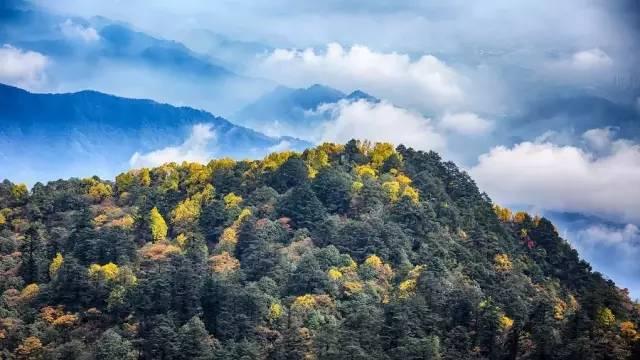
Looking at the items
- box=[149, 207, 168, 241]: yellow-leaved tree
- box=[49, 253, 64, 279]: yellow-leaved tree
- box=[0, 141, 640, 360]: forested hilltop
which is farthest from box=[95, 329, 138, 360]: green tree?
box=[149, 207, 168, 241]: yellow-leaved tree

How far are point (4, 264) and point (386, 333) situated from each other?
134 feet

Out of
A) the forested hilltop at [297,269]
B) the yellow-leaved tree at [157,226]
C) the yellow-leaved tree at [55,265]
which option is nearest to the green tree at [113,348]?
the forested hilltop at [297,269]

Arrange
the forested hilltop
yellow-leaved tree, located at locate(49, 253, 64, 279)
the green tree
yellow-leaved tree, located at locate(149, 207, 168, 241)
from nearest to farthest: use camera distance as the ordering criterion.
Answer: the green tree, the forested hilltop, yellow-leaved tree, located at locate(49, 253, 64, 279), yellow-leaved tree, located at locate(149, 207, 168, 241)

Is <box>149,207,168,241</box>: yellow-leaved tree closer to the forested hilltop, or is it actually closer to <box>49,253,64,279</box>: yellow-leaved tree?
the forested hilltop

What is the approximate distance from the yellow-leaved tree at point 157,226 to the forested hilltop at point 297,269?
0.24 metres

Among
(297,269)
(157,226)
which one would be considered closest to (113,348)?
(297,269)

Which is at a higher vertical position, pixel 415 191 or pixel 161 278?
pixel 415 191

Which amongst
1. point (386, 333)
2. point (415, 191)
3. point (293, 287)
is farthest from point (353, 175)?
point (386, 333)

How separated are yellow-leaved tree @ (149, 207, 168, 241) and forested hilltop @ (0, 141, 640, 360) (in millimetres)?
244

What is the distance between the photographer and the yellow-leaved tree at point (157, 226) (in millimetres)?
84812

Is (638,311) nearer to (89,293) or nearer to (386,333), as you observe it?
(386,333)

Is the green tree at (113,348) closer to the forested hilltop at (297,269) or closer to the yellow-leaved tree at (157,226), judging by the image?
the forested hilltop at (297,269)

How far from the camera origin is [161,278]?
228 ft

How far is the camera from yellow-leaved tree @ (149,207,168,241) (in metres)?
84.8
